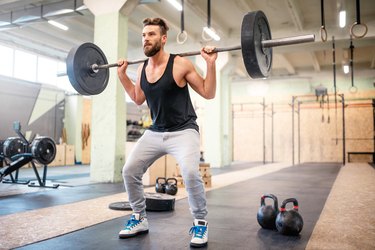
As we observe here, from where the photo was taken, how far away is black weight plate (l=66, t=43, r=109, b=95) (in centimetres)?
238

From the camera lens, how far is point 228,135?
975cm

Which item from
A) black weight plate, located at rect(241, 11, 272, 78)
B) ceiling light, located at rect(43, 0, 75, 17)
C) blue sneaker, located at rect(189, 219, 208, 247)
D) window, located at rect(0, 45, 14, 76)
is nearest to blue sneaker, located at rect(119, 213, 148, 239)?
blue sneaker, located at rect(189, 219, 208, 247)

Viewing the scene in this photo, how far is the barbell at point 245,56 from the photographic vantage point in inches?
74.1

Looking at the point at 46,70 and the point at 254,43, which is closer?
the point at 254,43

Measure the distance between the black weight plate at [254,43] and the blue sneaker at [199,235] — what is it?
0.89 meters

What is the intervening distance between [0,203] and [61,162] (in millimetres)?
6347

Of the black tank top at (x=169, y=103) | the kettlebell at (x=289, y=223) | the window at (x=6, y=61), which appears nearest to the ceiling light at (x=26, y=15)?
the window at (x=6, y=61)

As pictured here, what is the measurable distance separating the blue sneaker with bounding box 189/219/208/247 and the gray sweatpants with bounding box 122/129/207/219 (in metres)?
0.04

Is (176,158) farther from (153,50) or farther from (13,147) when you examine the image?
(13,147)

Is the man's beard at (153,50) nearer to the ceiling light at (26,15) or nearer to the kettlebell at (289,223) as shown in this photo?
the kettlebell at (289,223)

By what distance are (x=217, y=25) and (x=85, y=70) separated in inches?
234

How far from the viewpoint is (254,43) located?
188 cm

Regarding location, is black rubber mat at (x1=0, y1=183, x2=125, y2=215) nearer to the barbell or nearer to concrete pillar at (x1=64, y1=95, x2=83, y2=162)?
the barbell

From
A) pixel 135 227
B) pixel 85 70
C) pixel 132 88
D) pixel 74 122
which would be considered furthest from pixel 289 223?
pixel 74 122
